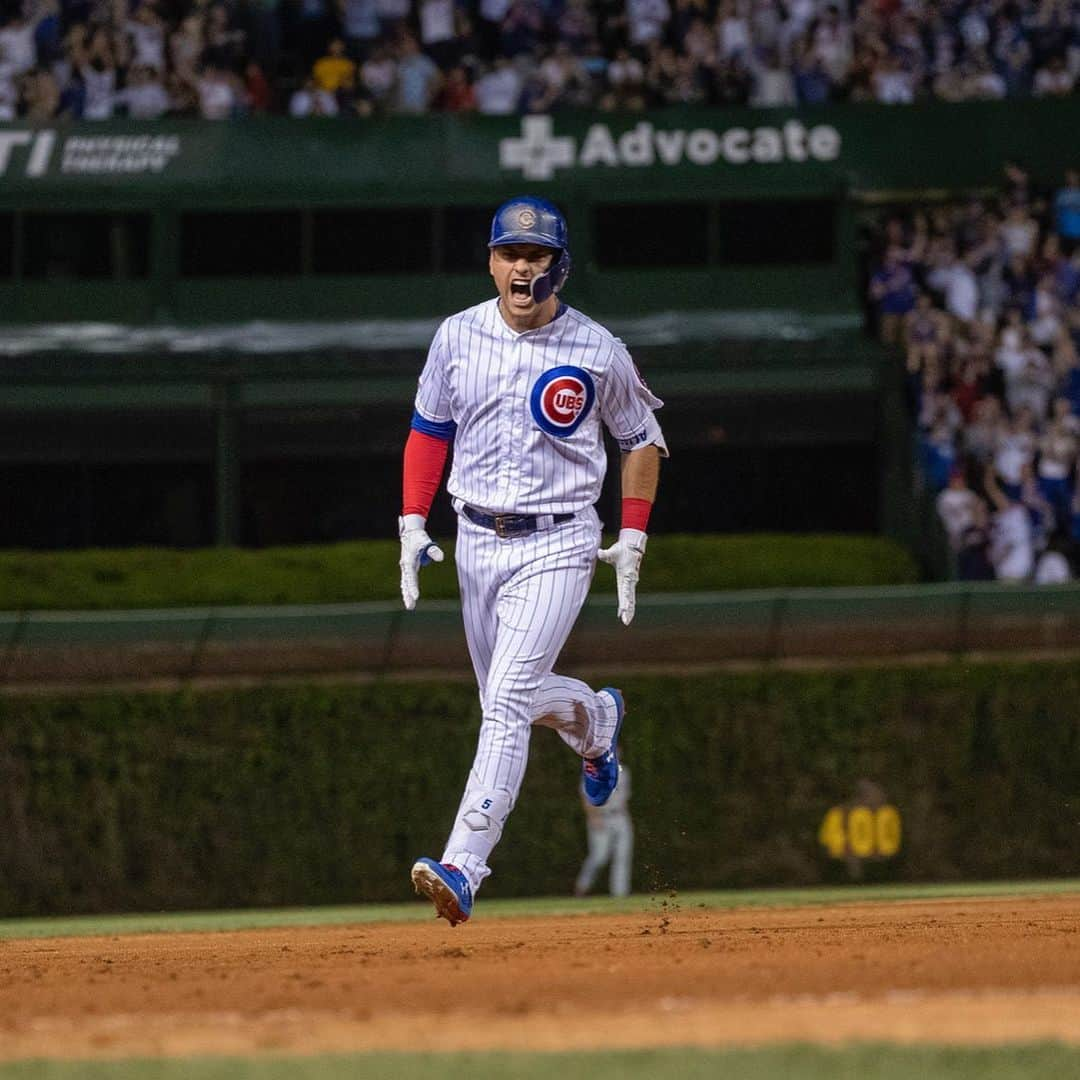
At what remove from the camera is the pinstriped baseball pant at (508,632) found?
7.48 meters

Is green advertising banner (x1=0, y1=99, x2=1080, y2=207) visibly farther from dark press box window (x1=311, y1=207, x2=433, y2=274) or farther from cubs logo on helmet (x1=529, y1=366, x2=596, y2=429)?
cubs logo on helmet (x1=529, y1=366, x2=596, y2=429)

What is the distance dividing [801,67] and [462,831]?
1705cm

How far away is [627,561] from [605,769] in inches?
44.4

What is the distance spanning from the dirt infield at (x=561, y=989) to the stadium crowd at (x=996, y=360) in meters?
11.2

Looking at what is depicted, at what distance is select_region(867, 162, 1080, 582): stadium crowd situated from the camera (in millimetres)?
20000

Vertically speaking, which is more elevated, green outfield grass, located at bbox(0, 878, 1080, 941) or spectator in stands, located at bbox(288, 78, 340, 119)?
spectator in stands, located at bbox(288, 78, 340, 119)

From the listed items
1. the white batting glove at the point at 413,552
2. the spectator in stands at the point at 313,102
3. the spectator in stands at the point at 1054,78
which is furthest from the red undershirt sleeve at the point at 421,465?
the spectator in stands at the point at 1054,78

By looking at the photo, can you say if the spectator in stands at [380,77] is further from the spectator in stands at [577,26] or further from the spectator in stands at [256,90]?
the spectator in stands at [577,26]

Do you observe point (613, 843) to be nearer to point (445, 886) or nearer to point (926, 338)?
point (926, 338)

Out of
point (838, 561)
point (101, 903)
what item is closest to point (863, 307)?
point (838, 561)

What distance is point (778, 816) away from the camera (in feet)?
58.7

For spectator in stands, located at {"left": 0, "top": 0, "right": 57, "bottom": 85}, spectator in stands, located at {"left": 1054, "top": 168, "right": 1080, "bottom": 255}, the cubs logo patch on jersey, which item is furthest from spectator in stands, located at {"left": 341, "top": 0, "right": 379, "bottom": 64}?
the cubs logo patch on jersey

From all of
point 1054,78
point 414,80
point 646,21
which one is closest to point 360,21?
→ point 414,80

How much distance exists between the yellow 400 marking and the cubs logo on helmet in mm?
10760
